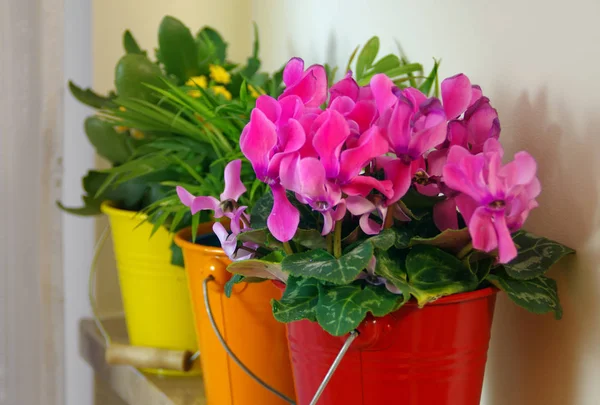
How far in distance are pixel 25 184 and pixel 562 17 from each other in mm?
992

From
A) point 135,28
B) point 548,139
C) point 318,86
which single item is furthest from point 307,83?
point 135,28

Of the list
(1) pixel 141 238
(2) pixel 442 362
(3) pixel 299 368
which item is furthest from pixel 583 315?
(1) pixel 141 238

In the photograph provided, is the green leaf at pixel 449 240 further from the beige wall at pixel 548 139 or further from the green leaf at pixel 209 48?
the green leaf at pixel 209 48

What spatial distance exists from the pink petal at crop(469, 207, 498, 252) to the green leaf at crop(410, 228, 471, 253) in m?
0.04

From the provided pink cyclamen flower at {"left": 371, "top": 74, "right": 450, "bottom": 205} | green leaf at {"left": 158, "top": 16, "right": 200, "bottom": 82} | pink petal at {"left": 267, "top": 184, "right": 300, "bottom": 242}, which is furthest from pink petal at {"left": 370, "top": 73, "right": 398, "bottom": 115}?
green leaf at {"left": 158, "top": 16, "right": 200, "bottom": 82}

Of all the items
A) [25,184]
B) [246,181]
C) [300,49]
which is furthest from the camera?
[25,184]

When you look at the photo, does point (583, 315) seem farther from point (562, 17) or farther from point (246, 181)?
point (246, 181)

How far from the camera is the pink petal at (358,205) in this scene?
54 centimetres

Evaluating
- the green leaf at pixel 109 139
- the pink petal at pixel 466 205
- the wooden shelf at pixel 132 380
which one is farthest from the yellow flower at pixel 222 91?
the pink petal at pixel 466 205

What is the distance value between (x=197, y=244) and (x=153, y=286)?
245mm

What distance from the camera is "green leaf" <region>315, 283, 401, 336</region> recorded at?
513mm

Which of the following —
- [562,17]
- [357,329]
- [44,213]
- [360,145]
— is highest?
[562,17]

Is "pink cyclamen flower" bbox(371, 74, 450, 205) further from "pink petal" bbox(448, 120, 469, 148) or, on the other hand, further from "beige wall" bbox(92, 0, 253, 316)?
"beige wall" bbox(92, 0, 253, 316)

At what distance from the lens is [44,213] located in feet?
4.26
